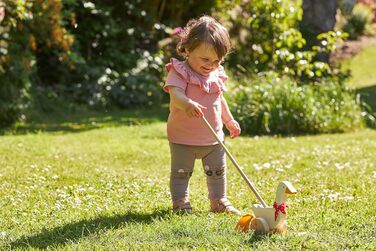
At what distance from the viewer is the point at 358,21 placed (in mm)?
19016

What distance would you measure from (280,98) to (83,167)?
3.54 meters

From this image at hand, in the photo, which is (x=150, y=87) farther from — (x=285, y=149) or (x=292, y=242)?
(x=292, y=242)

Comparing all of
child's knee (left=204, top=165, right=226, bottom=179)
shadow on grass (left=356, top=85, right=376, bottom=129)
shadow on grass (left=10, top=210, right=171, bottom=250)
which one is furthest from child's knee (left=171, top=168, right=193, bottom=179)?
shadow on grass (left=356, top=85, right=376, bottom=129)

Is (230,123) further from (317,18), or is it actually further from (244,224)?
(317,18)

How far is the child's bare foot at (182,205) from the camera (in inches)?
190

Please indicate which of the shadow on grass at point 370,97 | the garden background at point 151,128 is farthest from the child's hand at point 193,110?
the shadow on grass at point 370,97

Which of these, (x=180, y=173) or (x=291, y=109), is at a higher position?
(x=291, y=109)

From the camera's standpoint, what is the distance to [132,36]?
42.3 feet

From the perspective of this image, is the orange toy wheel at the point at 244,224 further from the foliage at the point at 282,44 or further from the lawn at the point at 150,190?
the foliage at the point at 282,44

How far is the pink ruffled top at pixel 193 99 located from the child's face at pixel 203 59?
0.13 ft

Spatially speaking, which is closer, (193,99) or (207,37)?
(207,37)

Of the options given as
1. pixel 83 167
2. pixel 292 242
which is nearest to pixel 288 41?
pixel 83 167

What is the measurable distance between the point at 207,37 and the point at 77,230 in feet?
4.62

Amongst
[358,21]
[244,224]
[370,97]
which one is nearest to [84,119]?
[370,97]
